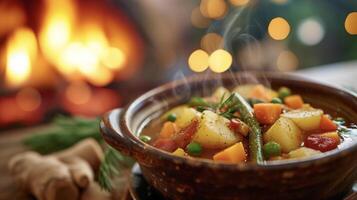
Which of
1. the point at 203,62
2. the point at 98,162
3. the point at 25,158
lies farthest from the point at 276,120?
the point at 203,62

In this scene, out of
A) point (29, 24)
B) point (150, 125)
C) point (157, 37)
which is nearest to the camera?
point (150, 125)

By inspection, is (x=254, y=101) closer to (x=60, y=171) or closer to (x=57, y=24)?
(x=60, y=171)

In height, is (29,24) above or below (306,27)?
above

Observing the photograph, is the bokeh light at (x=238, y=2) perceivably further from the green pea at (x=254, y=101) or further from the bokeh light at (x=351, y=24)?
the green pea at (x=254, y=101)

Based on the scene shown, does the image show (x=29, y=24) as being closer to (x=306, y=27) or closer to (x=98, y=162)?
(x=98, y=162)

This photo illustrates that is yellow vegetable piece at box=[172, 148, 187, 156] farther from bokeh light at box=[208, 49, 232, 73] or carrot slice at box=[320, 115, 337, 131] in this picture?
bokeh light at box=[208, 49, 232, 73]

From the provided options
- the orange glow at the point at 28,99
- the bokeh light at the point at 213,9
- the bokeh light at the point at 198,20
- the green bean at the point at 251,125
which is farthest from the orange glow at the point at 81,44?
the green bean at the point at 251,125
